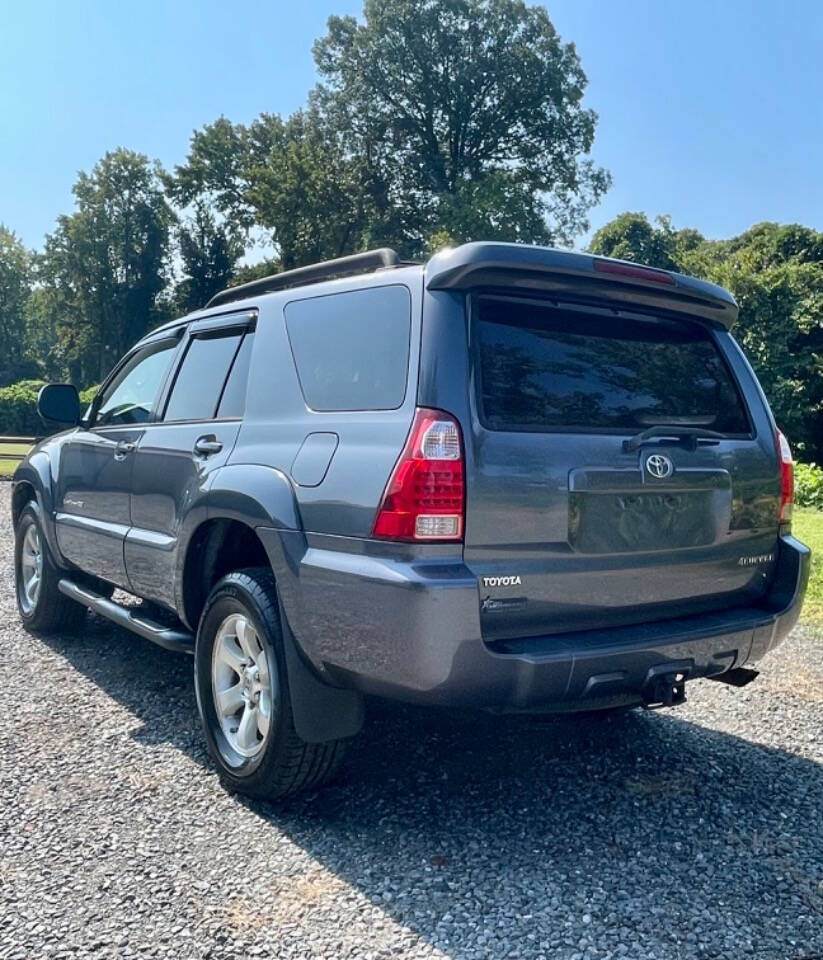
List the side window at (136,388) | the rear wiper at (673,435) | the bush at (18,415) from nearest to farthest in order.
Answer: the rear wiper at (673,435) < the side window at (136,388) < the bush at (18,415)

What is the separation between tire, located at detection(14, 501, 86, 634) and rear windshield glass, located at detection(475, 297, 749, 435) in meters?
3.67

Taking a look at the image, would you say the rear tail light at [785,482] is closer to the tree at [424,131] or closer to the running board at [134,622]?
the running board at [134,622]

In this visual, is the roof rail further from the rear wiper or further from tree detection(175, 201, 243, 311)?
tree detection(175, 201, 243, 311)

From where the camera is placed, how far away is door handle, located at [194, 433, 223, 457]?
3.62 metres

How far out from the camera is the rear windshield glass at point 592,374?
286cm

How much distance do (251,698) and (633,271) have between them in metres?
2.15

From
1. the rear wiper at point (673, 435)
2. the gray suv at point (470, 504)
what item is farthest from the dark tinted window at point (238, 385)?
the rear wiper at point (673, 435)

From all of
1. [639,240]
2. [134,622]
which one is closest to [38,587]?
[134,622]

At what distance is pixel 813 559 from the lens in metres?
9.07

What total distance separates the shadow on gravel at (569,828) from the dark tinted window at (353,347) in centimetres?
151

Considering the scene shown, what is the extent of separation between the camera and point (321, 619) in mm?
2844

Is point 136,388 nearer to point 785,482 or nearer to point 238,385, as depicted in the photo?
point 238,385

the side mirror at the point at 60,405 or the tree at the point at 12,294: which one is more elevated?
the tree at the point at 12,294

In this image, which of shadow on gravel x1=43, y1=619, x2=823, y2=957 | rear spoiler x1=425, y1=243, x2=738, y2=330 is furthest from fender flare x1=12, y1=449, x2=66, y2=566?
rear spoiler x1=425, y1=243, x2=738, y2=330
